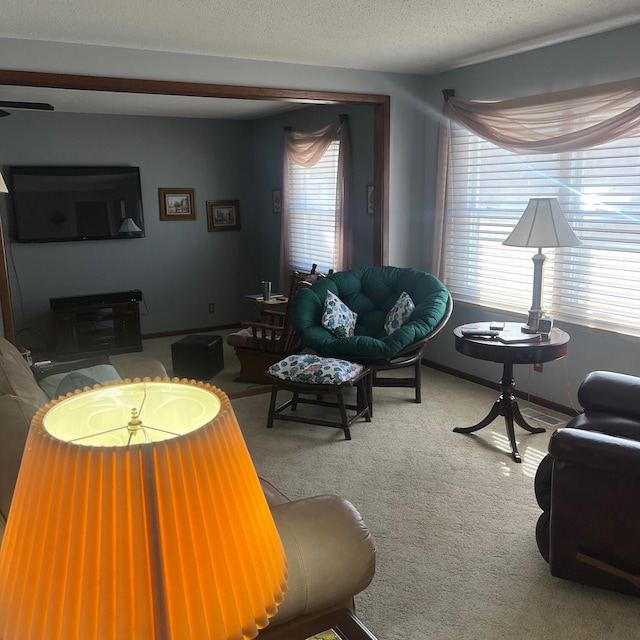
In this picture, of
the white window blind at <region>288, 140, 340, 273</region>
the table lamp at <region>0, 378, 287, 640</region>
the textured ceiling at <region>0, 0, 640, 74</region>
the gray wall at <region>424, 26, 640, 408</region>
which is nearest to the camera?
the table lamp at <region>0, 378, 287, 640</region>

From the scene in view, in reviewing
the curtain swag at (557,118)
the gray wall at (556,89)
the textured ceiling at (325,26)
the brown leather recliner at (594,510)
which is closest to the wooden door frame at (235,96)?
the textured ceiling at (325,26)

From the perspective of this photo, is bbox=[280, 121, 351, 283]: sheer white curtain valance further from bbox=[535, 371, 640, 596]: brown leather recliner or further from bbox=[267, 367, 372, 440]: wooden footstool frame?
bbox=[535, 371, 640, 596]: brown leather recliner

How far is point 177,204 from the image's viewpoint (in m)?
7.11

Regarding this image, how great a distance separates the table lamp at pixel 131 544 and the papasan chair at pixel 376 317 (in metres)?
3.32

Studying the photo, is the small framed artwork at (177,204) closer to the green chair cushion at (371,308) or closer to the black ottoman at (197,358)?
the black ottoman at (197,358)

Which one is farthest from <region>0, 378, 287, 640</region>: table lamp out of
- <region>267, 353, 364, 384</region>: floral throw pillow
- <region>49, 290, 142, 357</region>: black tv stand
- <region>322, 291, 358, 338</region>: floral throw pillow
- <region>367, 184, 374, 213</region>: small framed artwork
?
<region>49, 290, 142, 357</region>: black tv stand

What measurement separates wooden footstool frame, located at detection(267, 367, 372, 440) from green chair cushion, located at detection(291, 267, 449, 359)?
23cm

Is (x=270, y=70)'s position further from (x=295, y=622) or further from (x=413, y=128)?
(x=295, y=622)

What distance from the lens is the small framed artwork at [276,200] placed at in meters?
7.13

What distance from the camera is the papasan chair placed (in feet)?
13.2

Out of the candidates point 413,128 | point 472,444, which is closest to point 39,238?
point 413,128

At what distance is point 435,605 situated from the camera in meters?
2.29

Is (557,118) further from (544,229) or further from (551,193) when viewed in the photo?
(544,229)

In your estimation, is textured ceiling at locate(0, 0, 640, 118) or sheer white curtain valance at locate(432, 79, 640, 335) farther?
sheer white curtain valance at locate(432, 79, 640, 335)
